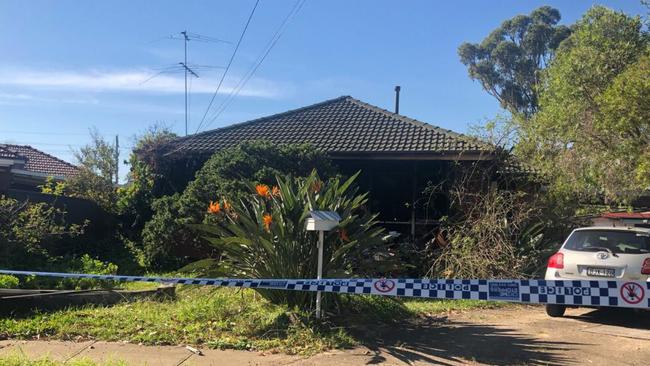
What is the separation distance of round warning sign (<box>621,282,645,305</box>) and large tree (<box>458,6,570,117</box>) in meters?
40.5

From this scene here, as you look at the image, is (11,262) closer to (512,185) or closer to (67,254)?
(67,254)

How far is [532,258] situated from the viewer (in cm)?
1184

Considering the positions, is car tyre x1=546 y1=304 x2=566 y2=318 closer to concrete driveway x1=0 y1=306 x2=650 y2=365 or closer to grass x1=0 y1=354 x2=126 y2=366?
concrete driveway x1=0 y1=306 x2=650 y2=365

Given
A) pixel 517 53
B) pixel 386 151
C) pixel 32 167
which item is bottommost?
pixel 386 151

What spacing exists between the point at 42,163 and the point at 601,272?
2652 centimetres

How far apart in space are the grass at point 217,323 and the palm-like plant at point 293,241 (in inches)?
17.1

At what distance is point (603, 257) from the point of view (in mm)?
8305

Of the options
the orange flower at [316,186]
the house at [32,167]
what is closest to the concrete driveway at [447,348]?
the orange flower at [316,186]

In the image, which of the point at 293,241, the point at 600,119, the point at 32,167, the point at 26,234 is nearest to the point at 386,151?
the point at 600,119

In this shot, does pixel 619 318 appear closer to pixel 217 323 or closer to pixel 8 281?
pixel 217 323

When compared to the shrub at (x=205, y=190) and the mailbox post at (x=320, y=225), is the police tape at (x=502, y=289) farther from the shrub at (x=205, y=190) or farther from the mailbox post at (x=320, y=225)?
the shrub at (x=205, y=190)

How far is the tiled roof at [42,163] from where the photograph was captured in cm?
2631

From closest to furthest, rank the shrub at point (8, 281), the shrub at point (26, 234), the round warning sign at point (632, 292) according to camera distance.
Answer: the round warning sign at point (632, 292), the shrub at point (8, 281), the shrub at point (26, 234)

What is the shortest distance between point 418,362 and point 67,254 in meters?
10.1
